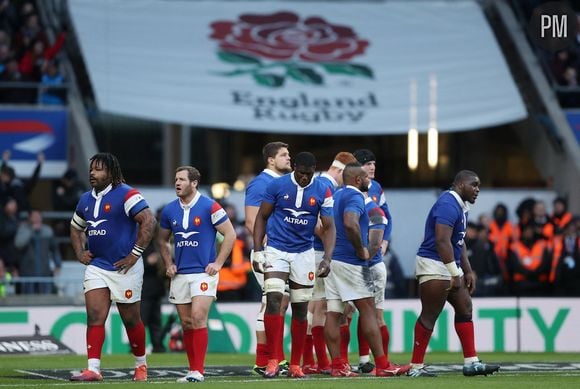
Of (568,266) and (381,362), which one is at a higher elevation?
→ (568,266)

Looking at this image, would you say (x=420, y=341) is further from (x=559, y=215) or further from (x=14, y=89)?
(x=14, y=89)

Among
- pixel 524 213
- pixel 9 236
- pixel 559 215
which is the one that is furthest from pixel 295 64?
pixel 9 236

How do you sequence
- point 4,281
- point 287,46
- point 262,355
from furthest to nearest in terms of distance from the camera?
point 287,46, point 4,281, point 262,355

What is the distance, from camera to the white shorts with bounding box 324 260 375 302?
55.6ft

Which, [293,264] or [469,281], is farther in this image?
[469,281]

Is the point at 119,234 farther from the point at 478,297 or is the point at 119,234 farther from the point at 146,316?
the point at 478,297

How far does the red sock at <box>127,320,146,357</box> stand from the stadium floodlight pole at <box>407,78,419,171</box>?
1481cm

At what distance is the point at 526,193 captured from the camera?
30.2 metres

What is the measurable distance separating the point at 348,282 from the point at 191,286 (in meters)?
1.80

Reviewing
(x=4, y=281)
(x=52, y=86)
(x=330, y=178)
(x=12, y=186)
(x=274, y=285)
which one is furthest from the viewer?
(x=52, y=86)

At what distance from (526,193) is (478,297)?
4.44 metres

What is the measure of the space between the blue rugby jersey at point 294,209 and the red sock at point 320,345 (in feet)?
4.36

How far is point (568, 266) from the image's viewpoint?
1053 inches

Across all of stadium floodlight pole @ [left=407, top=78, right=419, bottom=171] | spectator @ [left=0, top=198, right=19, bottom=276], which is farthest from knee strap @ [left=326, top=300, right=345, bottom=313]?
stadium floodlight pole @ [left=407, top=78, right=419, bottom=171]
